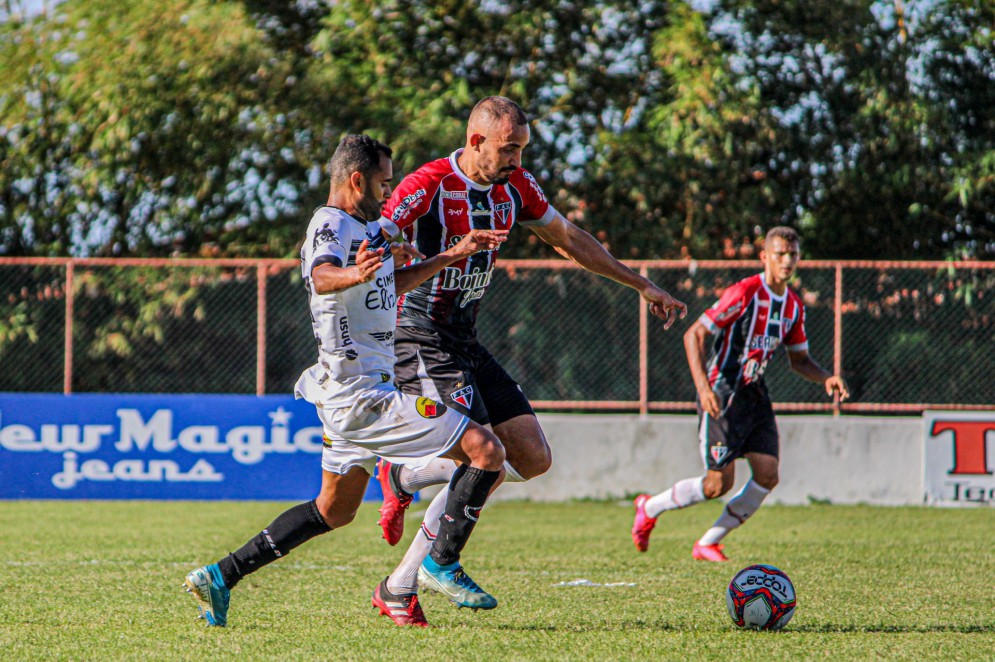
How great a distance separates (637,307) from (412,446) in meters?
8.19

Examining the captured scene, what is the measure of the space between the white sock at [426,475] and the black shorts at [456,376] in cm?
47

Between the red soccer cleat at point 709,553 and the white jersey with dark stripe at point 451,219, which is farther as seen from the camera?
the red soccer cleat at point 709,553

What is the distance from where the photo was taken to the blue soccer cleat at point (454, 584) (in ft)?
17.7

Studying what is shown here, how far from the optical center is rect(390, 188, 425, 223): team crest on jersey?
209 inches

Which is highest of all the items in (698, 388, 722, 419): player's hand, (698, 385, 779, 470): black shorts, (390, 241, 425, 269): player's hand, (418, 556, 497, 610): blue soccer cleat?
(390, 241, 425, 269): player's hand

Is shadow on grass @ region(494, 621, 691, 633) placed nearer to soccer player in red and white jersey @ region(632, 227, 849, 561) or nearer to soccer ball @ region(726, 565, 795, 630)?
soccer ball @ region(726, 565, 795, 630)

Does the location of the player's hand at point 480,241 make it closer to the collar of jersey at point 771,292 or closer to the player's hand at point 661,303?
the player's hand at point 661,303

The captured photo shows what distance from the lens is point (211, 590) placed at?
4969 mm

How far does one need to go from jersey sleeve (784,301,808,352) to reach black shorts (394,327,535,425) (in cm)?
305

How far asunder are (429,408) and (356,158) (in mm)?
1032

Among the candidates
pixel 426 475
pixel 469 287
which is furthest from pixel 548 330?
pixel 469 287

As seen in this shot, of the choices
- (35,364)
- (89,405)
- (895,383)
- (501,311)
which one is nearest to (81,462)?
(89,405)

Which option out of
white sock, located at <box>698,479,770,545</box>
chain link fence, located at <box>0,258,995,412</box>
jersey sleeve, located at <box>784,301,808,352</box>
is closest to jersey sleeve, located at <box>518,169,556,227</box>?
jersey sleeve, located at <box>784,301,808,352</box>

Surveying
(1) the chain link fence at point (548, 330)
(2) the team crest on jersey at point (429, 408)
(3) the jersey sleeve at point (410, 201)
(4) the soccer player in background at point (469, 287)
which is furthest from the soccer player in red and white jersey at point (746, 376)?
(1) the chain link fence at point (548, 330)
